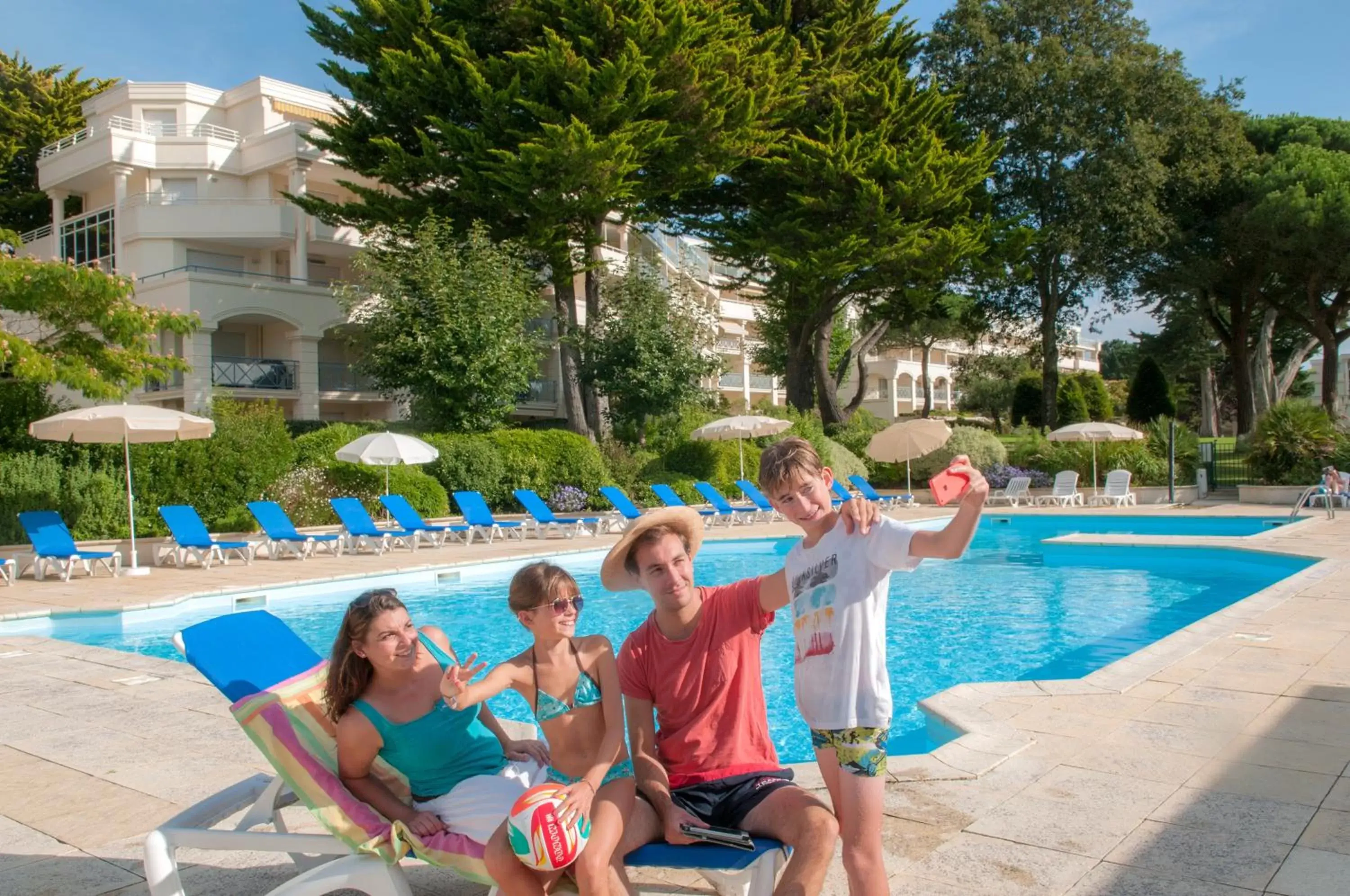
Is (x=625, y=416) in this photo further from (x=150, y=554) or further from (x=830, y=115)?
(x=150, y=554)

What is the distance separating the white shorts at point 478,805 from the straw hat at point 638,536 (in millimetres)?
592

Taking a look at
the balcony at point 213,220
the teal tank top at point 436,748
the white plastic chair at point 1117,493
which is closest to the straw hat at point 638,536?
the teal tank top at point 436,748

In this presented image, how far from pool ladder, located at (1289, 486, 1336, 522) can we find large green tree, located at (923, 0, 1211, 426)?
1138cm

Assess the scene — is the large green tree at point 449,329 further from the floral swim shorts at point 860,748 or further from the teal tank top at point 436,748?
the floral swim shorts at point 860,748

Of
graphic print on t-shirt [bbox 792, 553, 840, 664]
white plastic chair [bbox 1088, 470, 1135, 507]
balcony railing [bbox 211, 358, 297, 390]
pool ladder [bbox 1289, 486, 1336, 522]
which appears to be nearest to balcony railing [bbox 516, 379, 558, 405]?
balcony railing [bbox 211, 358, 297, 390]

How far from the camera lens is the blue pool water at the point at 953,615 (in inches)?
301

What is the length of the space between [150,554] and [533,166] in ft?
35.4

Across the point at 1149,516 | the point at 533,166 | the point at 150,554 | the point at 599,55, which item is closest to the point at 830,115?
the point at 599,55

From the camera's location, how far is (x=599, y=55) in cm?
2152

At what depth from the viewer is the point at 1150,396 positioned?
112 feet

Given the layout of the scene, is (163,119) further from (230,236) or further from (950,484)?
(950,484)

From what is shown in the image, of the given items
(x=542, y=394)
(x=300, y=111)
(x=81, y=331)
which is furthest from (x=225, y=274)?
(x=81, y=331)

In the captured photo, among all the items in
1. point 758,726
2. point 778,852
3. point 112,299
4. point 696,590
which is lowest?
point 778,852

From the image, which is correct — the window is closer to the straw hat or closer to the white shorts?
the straw hat
